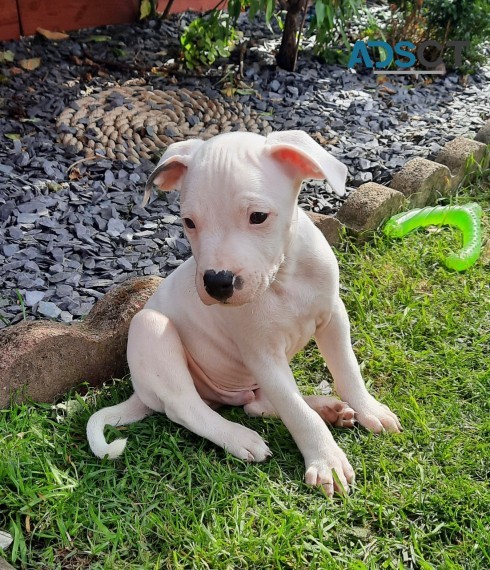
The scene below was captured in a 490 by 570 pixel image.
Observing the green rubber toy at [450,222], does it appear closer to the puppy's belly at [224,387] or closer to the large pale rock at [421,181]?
the large pale rock at [421,181]

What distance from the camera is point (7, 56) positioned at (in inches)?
248

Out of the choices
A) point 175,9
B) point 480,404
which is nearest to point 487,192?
point 480,404

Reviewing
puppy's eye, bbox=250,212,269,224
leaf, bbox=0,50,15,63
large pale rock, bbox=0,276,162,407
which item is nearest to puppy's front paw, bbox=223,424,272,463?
large pale rock, bbox=0,276,162,407

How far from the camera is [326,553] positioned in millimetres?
2736

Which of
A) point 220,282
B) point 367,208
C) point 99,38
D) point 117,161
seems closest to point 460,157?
point 367,208

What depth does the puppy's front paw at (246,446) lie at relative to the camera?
3.17m

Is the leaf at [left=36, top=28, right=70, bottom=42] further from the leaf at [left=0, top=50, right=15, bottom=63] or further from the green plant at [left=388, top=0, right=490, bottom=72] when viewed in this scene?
the green plant at [left=388, top=0, right=490, bottom=72]

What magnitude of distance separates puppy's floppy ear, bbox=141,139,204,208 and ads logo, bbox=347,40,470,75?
4.56 metres

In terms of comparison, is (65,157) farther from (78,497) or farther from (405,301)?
(78,497)

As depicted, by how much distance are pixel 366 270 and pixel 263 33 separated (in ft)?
12.7

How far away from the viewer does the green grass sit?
110 inches

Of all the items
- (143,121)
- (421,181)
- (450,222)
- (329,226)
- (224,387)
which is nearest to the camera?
(224,387)

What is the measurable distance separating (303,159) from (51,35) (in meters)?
4.72

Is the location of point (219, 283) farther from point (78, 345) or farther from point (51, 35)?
point (51, 35)
